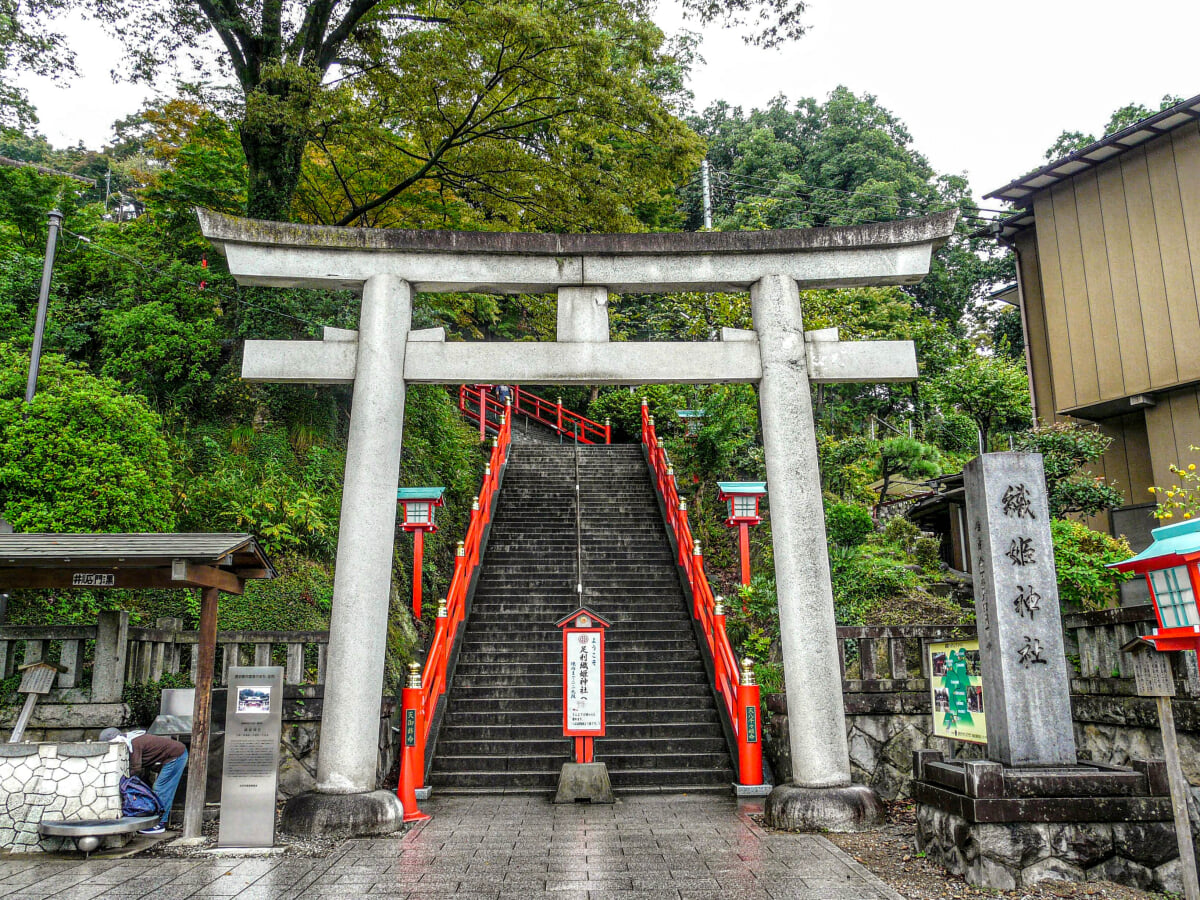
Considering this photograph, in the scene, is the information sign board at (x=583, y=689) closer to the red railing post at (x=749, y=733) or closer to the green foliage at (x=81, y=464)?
the red railing post at (x=749, y=733)

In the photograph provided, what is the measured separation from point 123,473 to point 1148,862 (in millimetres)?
9748

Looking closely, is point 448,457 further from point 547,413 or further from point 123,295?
point 547,413

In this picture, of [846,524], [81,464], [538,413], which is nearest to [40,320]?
[81,464]

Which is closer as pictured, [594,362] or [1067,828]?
[1067,828]

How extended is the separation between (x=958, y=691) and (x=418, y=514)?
28.6 ft

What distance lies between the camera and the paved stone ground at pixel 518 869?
522 centimetres

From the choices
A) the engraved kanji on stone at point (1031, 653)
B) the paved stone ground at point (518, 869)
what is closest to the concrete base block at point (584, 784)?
the paved stone ground at point (518, 869)

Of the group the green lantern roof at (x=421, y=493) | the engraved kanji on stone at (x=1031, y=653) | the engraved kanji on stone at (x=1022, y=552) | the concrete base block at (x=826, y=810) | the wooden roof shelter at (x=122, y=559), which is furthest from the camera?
the green lantern roof at (x=421, y=493)

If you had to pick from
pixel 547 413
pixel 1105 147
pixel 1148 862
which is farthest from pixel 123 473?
pixel 547 413

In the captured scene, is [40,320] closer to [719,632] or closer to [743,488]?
[719,632]

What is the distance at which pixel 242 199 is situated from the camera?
597 inches

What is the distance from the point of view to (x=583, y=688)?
8.72 metres

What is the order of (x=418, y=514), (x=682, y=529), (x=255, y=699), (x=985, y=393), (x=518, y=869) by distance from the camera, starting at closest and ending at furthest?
1. (x=518, y=869)
2. (x=255, y=699)
3. (x=418, y=514)
4. (x=682, y=529)
5. (x=985, y=393)

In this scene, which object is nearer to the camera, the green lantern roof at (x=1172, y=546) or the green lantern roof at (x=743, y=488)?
the green lantern roof at (x=1172, y=546)
